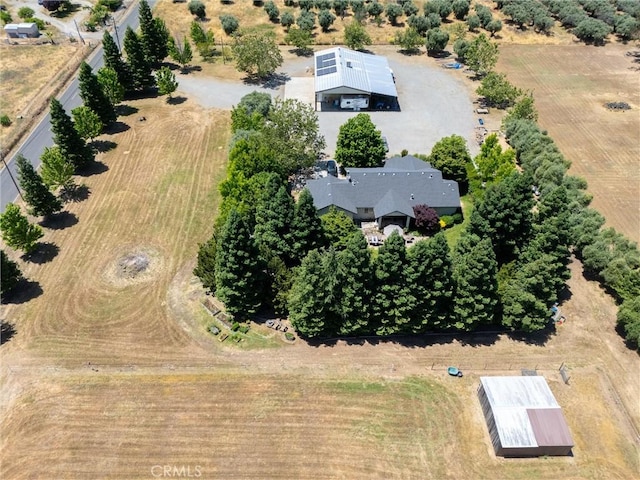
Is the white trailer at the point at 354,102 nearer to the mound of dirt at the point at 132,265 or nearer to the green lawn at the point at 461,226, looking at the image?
the green lawn at the point at 461,226

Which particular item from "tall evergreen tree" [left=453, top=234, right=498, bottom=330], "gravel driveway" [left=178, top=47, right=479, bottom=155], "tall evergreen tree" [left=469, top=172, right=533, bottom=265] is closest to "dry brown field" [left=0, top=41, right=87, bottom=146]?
"gravel driveway" [left=178, top=47, right=479, bottom=155]

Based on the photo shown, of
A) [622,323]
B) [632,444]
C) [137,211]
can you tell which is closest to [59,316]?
[137,211]

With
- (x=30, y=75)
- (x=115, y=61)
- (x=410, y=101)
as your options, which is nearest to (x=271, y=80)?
(x=410, y=101)

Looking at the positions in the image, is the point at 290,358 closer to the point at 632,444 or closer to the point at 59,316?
the point at 59,316

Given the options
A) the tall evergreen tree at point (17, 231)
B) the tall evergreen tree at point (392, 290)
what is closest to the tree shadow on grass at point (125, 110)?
the tall evergreen tree at point (17, 231)

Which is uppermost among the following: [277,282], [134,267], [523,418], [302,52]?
[277,282]

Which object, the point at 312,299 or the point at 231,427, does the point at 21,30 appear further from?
the point at 231,427

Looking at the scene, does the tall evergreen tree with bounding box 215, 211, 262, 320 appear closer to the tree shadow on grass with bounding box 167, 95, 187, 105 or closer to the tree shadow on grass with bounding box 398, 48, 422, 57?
the tree shadow on grass with bounding box 167, 95, 187, 105
